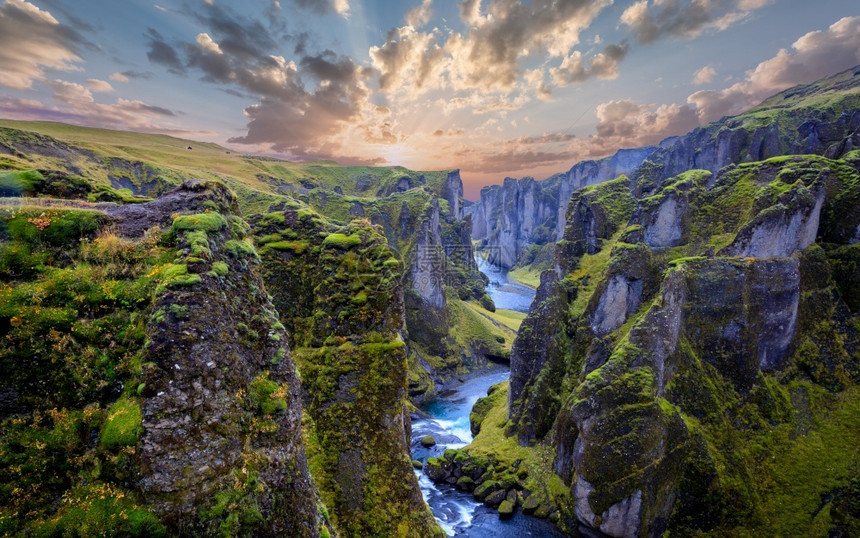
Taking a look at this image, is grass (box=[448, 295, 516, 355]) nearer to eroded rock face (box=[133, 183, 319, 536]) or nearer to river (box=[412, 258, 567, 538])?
river (box=[412, 258, 567, 538])

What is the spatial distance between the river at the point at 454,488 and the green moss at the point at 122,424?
1630 inches

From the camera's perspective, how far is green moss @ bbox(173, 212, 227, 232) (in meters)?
16.8

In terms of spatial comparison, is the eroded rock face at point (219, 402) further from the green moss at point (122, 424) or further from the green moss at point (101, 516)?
the green moss at point (101, 516)

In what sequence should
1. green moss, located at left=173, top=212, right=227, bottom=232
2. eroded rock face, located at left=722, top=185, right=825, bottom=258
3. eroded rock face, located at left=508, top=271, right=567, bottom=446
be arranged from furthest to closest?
eroded rock face, located at left=508, top=271, right=567, bottom=446, eroded rock face, located at left=722, top=185, right=825, bottom=258, green moss, located at left=173, top=212, right=227, bottom=232

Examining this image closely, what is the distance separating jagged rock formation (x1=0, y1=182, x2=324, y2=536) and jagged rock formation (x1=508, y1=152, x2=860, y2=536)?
112 feet

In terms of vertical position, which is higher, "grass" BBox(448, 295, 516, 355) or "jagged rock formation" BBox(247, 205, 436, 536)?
"jagged rock formation" BBox(247, 205, 436, 536)

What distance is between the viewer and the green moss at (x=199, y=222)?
16766 millimetres

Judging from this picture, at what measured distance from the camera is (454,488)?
173ft

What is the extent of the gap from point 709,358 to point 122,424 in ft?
175

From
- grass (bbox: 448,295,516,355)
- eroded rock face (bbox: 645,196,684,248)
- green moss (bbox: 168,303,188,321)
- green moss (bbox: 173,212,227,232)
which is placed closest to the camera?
green moss (bbox: 168,303,188,321)

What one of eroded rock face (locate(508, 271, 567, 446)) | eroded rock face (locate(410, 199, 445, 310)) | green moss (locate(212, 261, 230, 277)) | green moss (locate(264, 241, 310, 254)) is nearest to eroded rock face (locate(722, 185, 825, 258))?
eroded rock face (locate(508, 271, 567, 446))

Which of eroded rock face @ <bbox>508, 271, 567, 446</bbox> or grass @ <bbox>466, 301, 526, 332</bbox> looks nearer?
eroded rock face @ <bbox>508, 271, 567, 446</bbox>

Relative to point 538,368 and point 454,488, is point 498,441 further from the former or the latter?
point 538,368

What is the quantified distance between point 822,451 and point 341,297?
5066 centimetres
